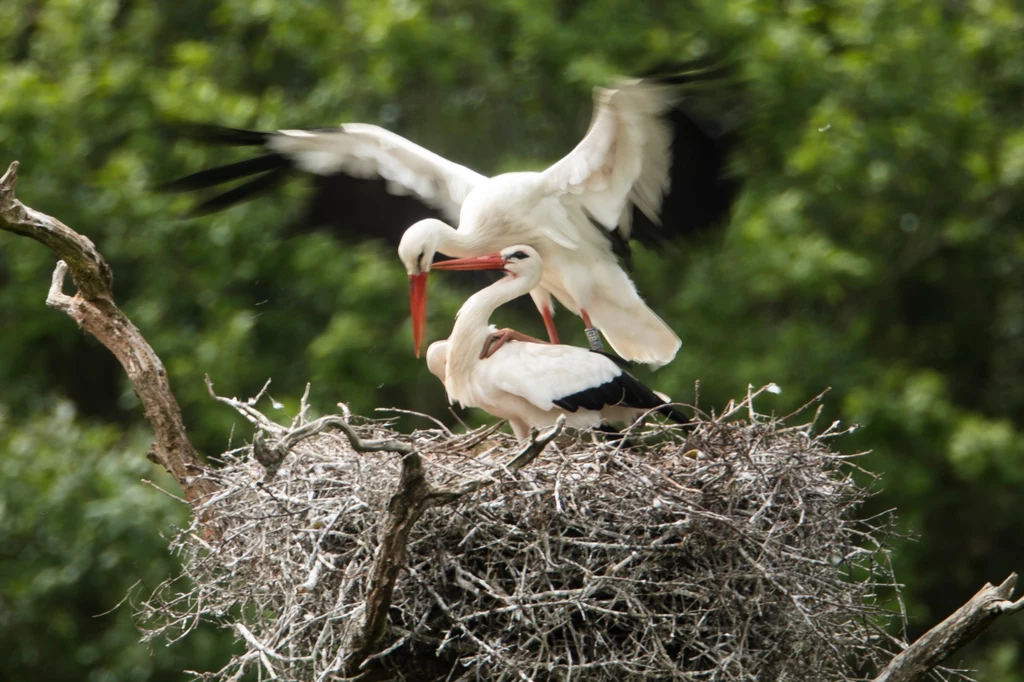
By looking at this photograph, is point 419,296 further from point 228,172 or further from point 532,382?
point 228,172

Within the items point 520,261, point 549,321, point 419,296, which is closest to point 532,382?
point 520,261

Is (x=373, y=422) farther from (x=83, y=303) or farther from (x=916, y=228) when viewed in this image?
(x=916, y=228)

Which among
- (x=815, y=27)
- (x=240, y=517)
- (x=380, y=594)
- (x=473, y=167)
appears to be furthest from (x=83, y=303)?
(x=815, y=27)

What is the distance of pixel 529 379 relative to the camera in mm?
4406

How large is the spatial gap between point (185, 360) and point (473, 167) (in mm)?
2282

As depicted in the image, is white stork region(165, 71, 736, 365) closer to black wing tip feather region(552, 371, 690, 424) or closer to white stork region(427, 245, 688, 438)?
white stork region(427, 245, 688, 438)

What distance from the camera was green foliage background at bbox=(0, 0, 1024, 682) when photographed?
833 cm

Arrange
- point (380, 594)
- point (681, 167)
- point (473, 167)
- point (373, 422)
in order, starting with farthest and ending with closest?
point (473, 167) < point (681, 167) < point (373, 422) < point (380, 594)

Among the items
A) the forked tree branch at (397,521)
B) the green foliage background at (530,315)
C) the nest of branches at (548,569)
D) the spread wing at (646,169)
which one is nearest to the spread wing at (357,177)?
the spread wing at (646,169)

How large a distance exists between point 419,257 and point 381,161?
0.91m

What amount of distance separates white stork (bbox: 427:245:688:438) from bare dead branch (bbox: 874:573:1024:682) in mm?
1123

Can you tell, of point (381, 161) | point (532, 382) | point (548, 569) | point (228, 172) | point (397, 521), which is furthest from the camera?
point (381, 161)

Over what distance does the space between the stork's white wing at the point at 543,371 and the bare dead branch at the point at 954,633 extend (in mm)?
1293

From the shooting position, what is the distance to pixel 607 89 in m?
4.88
